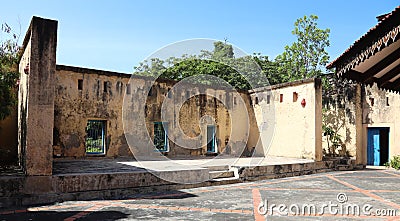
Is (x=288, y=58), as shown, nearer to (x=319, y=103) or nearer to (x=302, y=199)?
(x=319, y=103)

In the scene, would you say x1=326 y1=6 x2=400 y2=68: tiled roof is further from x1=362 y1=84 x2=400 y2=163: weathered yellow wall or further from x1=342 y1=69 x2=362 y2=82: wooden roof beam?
x1=362 y1=84 x2=400 y2=163: weathered yellow wall

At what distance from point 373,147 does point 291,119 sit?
142 inches

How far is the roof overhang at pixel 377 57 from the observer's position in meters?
4.41

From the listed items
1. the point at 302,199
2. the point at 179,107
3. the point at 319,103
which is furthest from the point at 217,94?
the point at 302,199

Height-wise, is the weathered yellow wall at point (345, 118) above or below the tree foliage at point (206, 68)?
below

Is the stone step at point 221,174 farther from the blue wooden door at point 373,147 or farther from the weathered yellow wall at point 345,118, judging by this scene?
the blue wooden door at point 373,147

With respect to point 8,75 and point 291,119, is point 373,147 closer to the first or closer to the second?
point 291,119

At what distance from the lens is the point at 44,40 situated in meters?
7.01

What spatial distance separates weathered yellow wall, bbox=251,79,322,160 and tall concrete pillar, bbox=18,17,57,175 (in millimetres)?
9305

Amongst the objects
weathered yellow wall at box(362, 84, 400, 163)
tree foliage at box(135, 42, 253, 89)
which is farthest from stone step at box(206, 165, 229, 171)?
tree foliage at box(135, 42, 253, 89)

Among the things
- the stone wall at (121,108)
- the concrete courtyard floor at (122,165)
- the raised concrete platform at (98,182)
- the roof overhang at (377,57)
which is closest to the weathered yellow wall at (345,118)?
the concrete courtyard floor at (122,165)

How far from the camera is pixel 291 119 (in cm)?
1386

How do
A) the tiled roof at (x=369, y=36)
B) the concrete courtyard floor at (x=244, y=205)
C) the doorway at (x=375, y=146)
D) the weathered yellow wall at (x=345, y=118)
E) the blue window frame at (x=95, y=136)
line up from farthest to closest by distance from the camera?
the weathered yellow wall at (x=345, y=118) < the doorway at (x=375, y=146) < the blue window frame at (x=95, y=136) < the concrete courtyard floor at (x=244, y=205) < the tiled roof at (x=369, y=36)

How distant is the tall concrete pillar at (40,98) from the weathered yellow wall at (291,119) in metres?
9.31
